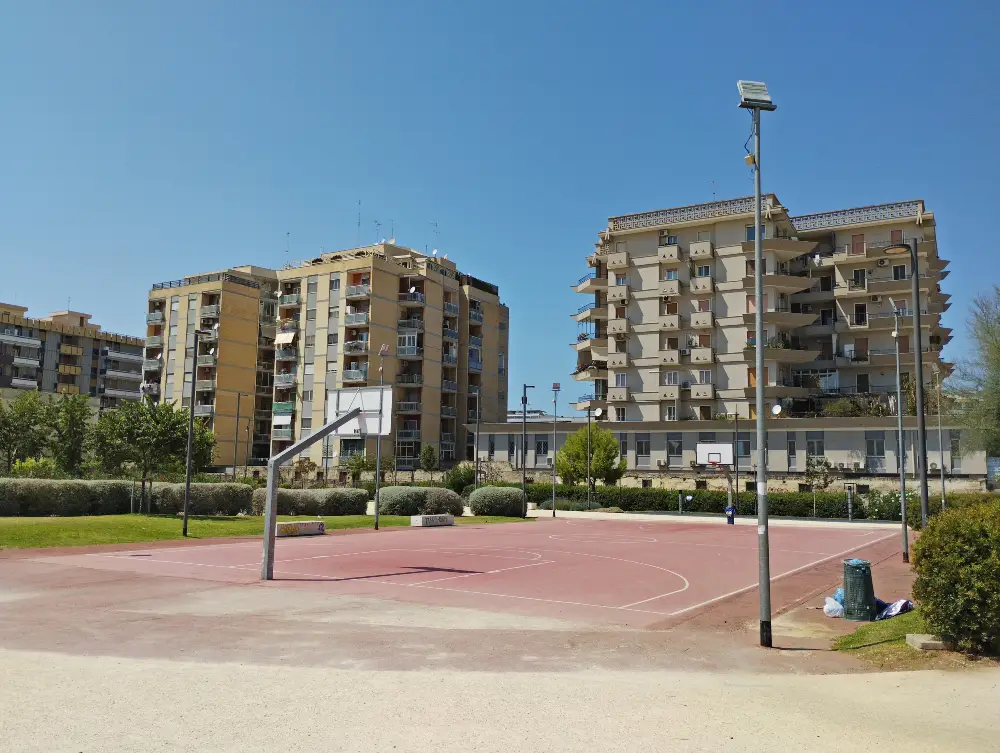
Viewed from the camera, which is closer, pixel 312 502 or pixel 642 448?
pixel 312 502

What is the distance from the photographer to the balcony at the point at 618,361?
248 ft

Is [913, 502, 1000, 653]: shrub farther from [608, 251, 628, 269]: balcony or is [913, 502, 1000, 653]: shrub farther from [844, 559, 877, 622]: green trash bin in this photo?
[608, 251, 628, 269]: balcony

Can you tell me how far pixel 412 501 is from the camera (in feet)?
158

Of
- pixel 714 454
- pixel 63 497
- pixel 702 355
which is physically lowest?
pixel 63 497

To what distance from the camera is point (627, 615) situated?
617 inches

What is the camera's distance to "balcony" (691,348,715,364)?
2820 inches

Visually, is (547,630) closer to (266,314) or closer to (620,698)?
(620,698)

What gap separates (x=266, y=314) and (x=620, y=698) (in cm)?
8833

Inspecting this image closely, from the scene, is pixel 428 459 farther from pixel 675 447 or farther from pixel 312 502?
pixel 312 502

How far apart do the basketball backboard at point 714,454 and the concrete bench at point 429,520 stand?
2795cm

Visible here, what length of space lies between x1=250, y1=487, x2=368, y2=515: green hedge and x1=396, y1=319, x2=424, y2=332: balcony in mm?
37747

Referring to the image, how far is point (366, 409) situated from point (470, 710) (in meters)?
20.3

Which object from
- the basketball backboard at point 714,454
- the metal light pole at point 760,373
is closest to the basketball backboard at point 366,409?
the metal light pole at point 760,373

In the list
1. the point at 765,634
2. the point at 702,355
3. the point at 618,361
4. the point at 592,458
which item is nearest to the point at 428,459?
the point at 592,458
